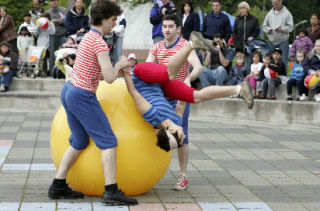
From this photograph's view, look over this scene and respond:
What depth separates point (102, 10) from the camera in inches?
246

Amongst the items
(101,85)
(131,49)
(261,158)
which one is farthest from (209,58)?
(131,49)

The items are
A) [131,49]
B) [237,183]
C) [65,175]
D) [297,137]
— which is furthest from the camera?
[131,49]

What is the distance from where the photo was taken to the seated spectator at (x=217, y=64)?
14.2m

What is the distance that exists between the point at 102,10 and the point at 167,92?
3.61ft

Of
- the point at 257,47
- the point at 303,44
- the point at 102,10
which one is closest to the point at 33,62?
the point at 257,47

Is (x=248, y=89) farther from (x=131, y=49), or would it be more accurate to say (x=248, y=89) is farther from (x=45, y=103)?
(x=131, y=49)

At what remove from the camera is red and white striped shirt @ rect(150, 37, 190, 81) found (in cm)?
713

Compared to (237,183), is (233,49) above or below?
above

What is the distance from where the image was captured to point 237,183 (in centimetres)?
764

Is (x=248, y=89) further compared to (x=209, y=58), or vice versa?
(x=209, y=58)

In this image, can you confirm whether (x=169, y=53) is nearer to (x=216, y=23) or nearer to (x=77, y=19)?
(x=216, y=23)

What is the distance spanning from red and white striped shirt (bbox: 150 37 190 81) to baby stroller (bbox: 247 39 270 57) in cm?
782

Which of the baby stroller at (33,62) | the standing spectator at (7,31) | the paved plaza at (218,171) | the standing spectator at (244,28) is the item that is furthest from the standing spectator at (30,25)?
the standing spectator at (244,28)

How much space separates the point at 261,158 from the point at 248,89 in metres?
3.50
